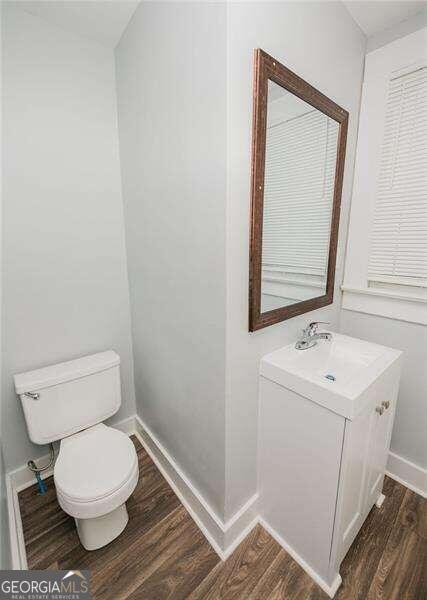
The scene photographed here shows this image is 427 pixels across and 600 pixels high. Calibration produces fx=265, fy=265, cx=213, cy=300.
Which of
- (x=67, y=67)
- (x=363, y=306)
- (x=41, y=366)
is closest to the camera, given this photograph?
(x=67, y=67)

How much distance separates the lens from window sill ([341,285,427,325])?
4.62 feet

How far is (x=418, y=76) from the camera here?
4.19 feet

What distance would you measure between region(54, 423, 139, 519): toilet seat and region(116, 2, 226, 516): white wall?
32 cm

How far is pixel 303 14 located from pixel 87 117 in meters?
1.15

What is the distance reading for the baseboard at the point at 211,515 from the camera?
123 centimetres

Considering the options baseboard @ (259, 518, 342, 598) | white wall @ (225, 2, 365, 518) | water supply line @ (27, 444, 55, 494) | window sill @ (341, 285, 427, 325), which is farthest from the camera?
water supply line @ (27, 444, 55, 494)

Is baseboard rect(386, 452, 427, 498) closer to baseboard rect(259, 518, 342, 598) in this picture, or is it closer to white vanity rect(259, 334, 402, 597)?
white vanity rect(259, 334, 402, 597)

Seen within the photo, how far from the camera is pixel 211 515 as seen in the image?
128 cm

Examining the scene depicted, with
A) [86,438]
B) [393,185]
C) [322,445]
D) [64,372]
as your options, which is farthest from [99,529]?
[393,185]

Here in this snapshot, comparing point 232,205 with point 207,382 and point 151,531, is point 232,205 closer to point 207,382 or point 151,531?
point 207,382

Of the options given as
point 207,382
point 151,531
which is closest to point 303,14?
point 207,382

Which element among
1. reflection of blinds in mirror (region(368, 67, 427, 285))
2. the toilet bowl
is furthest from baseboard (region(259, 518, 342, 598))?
reflection of blinds in mirror (region(368, 67, 427, 285))

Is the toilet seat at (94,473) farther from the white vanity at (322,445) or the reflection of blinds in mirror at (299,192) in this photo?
the reflection of blinds in mirror at (299,192)

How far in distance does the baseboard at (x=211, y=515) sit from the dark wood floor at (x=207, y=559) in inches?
1.2
